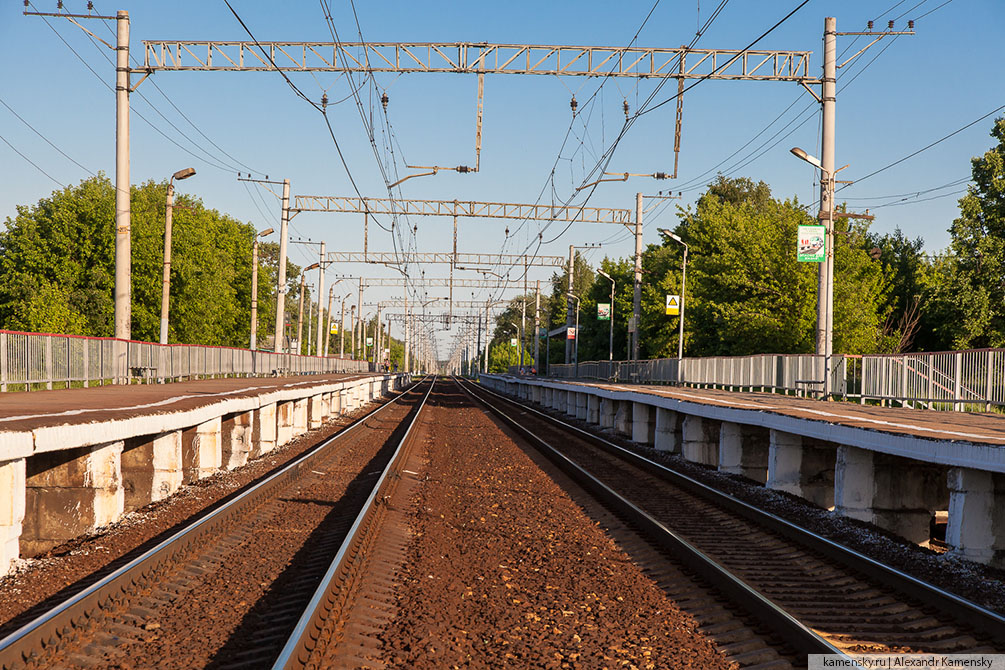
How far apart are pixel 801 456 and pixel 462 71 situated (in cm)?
1551

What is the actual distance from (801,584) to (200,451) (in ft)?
35.1

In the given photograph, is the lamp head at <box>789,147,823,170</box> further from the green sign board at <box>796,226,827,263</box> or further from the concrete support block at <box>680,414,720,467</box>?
the concrete support block at <box>680,414,720,467</box>

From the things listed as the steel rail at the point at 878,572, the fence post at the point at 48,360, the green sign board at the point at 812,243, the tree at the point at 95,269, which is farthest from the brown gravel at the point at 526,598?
the tree at the point at 95,269

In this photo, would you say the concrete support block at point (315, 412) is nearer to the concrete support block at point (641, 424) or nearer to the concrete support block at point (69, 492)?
the concrete support block at point (641, 424)

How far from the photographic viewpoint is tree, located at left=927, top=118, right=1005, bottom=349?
166 feet

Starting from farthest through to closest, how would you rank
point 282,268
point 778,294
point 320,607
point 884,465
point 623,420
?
point 778,294 < point 282,268 < point 623,420 < point 884,465 < point 320,607

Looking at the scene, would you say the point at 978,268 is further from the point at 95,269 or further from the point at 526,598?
the point at 95,269

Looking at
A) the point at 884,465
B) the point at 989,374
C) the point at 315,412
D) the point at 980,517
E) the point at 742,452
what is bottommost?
the point at 315,412

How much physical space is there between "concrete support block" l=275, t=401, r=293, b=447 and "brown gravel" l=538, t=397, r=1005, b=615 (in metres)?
10.7

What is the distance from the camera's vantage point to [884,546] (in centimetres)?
1055

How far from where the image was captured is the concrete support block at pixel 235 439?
1828 centimetres

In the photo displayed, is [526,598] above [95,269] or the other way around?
the other way around

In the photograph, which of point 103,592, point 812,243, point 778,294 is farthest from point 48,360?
point 778,294

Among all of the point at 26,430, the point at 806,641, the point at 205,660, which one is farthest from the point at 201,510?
the point at 806,641
